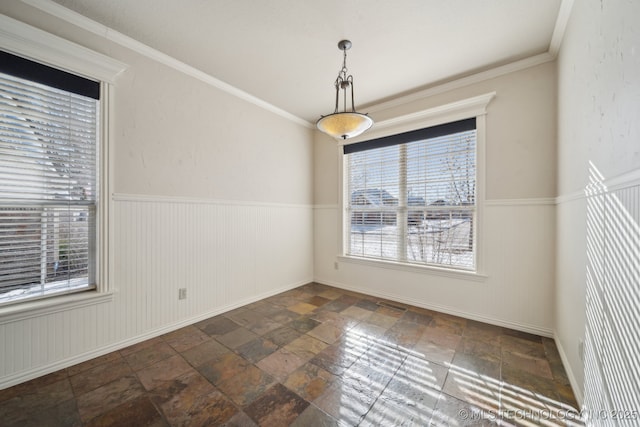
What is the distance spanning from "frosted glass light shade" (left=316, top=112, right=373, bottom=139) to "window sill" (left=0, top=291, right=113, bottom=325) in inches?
95.3

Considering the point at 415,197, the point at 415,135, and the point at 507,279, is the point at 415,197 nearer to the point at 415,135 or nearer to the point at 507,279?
the point at 415,135

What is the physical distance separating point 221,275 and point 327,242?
5.88ft

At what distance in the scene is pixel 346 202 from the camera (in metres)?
3.97

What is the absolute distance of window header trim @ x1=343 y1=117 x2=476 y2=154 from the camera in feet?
9.37

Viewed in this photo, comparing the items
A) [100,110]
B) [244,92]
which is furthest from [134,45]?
[244,92]

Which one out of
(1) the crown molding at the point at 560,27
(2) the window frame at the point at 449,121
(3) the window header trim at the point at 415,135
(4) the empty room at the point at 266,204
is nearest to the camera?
(4) the empty room at the point at 266,204

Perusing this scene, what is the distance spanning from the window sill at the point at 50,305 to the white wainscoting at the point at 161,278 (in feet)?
0.10

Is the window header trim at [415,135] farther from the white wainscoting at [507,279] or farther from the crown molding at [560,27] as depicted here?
the white wainscoting at [507,279]

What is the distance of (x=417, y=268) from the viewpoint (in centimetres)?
318

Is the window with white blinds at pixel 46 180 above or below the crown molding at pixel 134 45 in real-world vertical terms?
below

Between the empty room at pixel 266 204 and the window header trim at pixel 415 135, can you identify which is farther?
the window header trim at pixel 415 135

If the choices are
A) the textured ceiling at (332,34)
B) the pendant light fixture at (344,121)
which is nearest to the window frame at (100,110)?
the textured ceiling at (332,34)

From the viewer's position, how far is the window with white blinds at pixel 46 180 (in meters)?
1.74

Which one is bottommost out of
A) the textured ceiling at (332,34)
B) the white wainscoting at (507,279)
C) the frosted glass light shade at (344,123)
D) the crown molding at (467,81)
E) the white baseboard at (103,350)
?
the white baseboard at (103,350)
